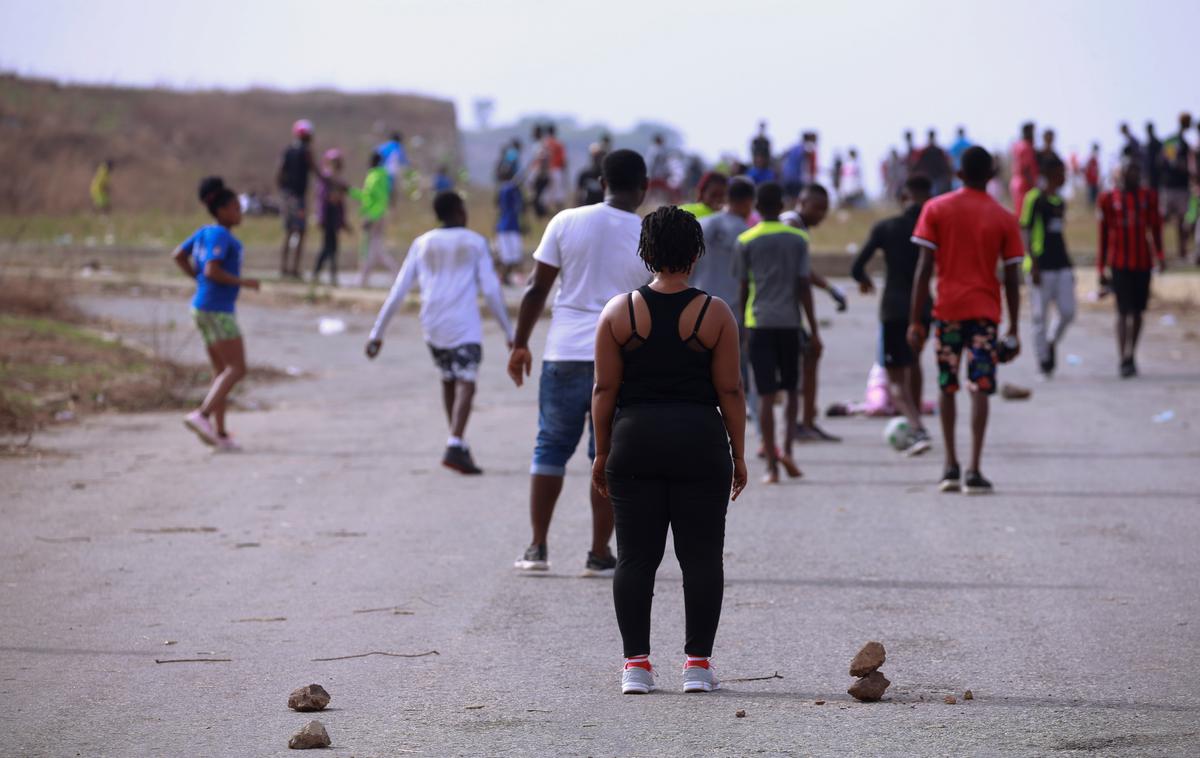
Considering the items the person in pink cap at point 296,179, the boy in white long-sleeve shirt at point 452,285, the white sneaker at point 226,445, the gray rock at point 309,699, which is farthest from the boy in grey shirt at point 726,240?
the person in pink cap at point 296,179

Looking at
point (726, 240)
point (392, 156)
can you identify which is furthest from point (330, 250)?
point (726, 240)

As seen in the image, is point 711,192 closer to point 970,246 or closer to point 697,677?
point 970,246

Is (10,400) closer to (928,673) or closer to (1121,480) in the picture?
(1121,480)

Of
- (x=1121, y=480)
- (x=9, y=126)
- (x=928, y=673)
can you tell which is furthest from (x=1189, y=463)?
(x=9, y=126)

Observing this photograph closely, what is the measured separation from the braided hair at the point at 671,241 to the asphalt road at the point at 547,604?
4.77 ft

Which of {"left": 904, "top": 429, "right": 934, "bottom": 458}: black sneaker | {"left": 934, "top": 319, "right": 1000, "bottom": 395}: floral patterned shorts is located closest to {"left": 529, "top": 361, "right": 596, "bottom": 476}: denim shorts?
{"left": 934, "top": 319, "right": 1000, "bottom": 395}: floral patterned shorts

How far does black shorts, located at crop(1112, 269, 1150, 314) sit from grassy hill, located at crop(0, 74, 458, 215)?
38.3 meters

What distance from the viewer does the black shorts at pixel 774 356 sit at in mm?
10836

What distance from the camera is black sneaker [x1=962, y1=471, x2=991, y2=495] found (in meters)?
10.0

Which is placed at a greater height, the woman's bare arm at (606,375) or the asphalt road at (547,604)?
the woman's bare arm at (606,375)

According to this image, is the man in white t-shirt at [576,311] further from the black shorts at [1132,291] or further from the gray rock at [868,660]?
the black shorts at [1132,291]

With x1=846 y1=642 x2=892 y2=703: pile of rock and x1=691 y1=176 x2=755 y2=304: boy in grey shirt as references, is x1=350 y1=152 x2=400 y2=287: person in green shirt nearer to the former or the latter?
x1=691 y1=176 x2=755 y2=304: boy in grey shirt

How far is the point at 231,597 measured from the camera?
729cm

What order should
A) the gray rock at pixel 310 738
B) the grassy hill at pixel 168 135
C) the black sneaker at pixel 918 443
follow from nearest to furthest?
the gray rock at pixel 310 738, the black sneaker at pixel 918 443, the grassy hill at pixel 168 135
